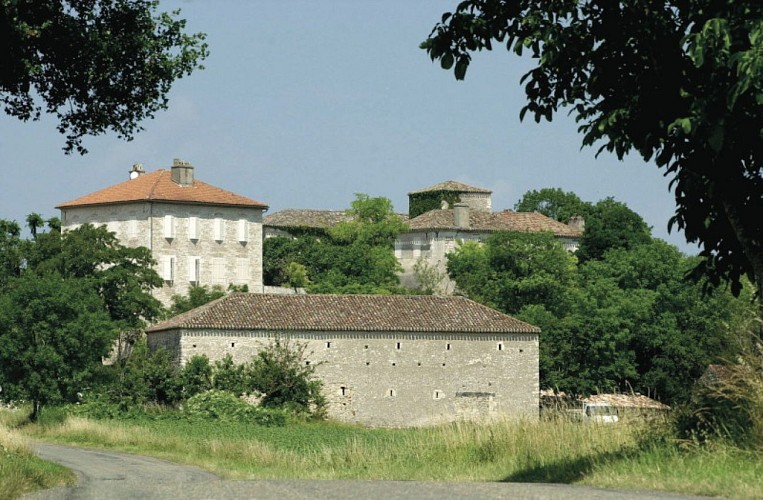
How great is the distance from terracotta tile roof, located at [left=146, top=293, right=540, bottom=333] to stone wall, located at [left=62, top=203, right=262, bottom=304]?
30.8m

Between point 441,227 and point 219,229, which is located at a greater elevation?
point 441,227

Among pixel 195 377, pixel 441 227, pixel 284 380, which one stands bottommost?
pixel 284 380

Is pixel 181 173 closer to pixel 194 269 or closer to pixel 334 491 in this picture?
pixel 194 269

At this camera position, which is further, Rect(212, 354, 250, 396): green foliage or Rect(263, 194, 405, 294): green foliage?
Rect(263, 194, 405, 294): green foliage

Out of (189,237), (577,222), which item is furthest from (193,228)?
(577,222)

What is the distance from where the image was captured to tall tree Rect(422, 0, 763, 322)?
47.3 feet

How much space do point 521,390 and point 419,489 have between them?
168 feet

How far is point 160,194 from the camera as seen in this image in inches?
3848

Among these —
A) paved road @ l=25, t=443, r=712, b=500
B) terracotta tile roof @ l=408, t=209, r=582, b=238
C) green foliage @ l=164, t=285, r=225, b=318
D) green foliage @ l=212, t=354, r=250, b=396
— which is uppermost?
terracotta tile roof @ l=408, t=209, r=582, b=238

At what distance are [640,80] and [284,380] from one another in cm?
4624

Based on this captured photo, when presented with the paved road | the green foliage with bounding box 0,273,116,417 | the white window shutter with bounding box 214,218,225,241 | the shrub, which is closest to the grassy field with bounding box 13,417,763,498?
the shrub

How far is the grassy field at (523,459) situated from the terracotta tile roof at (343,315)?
2304 cm

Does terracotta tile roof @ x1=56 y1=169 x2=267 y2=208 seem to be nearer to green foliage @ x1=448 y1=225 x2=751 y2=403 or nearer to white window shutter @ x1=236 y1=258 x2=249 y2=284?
white window shutter @ x1=236 y1=258 x2=249 y2=284

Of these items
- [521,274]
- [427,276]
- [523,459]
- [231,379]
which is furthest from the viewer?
[427,276]
